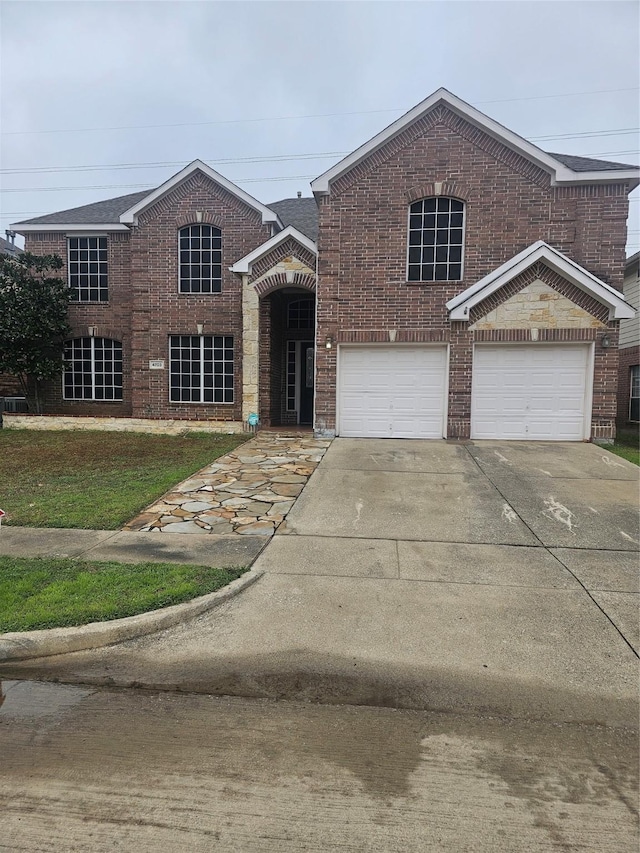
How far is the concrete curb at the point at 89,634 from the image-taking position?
11.9 feet

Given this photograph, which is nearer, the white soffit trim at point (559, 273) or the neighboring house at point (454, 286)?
the white soffit trim at point (559, 273)

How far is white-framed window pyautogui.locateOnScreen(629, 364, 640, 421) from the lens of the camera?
16672 millimetres

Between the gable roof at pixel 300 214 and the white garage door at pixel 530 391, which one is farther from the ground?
the gable roof at pixel 300 214

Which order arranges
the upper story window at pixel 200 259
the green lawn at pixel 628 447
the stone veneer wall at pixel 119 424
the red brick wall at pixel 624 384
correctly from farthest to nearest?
the red brick wall at pixel 624 384 < the upper story window at pixel 200 259 < the stone veneer wall at pixel 119 424 < the green lawn at pixel 628 447

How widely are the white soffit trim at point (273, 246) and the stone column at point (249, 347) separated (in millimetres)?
375

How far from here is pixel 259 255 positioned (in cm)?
1452

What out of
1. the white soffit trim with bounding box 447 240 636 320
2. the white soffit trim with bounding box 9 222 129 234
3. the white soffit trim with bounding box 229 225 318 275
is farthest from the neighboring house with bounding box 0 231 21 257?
the white soffit trim with bounding box 447 240 636 320

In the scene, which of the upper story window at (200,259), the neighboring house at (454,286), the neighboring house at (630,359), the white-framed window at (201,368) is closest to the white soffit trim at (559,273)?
the neighboring house at (454,286)

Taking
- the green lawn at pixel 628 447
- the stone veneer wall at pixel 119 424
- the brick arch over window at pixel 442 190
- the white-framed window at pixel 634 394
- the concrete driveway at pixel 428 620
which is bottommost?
the concrete driveway at pixel 428 620

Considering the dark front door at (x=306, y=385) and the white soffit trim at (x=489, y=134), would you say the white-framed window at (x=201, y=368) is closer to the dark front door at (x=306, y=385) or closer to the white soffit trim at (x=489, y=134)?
the dark front door at (x=306, y=385)

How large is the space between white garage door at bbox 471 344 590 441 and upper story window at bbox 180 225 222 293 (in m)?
8.57

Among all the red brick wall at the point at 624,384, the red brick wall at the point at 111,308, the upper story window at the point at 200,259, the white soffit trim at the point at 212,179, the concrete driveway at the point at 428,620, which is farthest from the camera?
the red brick wall at the point at 111,308

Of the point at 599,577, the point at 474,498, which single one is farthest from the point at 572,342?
the point at 599,577

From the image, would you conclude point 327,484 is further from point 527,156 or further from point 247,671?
point 527,156
